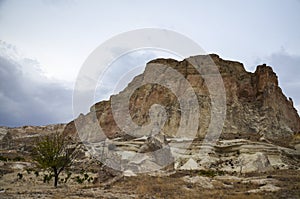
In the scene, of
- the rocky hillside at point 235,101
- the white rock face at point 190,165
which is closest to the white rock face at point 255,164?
the white rock face at point 190,165

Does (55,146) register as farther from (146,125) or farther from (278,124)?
(278,124)

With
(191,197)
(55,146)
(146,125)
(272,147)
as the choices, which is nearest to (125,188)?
(191,197)

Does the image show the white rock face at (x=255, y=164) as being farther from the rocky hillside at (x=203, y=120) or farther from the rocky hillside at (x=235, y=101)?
the rocky hillside at (x=235, y=101)

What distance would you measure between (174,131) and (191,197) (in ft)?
213

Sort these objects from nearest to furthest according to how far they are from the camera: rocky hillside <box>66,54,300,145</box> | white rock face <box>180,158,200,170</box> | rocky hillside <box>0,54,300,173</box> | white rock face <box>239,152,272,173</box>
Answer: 1. white rock face <box>239,152,272,173</box>
2. white rock face <box>180,158,200,170</box>
3. rocky hillside <box>0,54,300,173</box>
4. rocky hillside <box>66,54,300,145</box>

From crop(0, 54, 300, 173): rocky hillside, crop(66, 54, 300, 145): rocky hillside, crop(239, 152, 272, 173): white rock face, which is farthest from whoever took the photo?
crop(66, 54, 300, 145): rocky hillside

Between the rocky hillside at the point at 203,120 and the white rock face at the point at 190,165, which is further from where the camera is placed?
the rocky hillside at the point at 203,120

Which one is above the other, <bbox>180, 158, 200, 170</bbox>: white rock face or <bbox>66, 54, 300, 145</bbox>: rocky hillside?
<bbox>66, 54, 300, 145</bbox>: rocky hillside

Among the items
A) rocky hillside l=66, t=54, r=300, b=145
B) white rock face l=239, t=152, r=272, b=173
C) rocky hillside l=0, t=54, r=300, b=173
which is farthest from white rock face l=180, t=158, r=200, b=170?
rocky hillside l=66, t=54, r=300, b=145

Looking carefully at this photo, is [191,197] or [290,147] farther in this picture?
[290,147]

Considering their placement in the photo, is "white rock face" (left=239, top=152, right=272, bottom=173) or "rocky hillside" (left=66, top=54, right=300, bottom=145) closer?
"white rock face" (left=239, top=152, right=272, bottom=173)

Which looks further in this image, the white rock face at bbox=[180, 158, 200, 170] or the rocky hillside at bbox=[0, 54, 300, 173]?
the rocky hillside at bbox=[0, 54, 300, 173]

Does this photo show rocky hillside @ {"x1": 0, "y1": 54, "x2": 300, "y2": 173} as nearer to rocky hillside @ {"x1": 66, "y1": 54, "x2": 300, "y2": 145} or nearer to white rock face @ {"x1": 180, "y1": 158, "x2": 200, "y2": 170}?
rocky hillside @ {"x1": 66, "y1": 54, "x2": 300, "y2": 145}

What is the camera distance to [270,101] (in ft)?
319
